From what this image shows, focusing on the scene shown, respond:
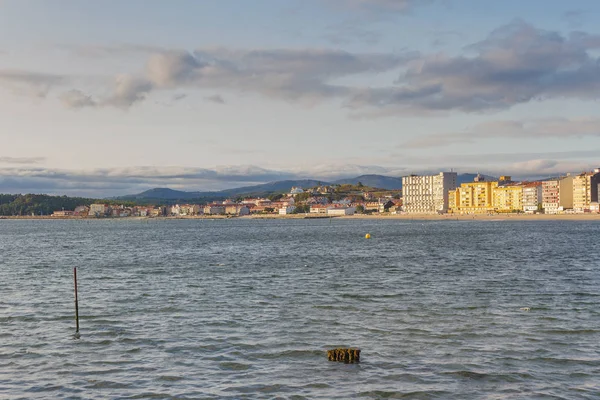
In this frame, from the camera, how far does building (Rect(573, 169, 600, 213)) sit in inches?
7195

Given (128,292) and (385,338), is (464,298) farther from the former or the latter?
(128,292)

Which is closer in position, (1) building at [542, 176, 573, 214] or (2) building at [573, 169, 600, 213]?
(2) building at [573, 169, 600, 213]

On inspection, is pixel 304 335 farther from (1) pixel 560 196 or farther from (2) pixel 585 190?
(1) pixel 560 196

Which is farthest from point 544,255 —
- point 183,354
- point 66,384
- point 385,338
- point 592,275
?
point 66,384

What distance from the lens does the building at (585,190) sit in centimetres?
18275

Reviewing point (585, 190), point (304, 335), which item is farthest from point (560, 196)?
point (304, 335)

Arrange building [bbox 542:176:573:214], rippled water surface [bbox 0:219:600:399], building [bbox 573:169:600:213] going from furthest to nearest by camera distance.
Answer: building [bbox 542:176:573:214] → building [bbox 573:169:600:213] → rippled water surface [bbox 0:219:600:399]

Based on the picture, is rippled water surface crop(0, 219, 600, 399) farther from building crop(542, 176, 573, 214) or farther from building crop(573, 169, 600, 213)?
building crop(542, 176, 573, 214)

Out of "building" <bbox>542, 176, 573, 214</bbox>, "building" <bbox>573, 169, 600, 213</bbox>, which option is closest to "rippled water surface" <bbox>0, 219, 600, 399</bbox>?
"building" <bbox>573, 169, 600, 213</bbox>

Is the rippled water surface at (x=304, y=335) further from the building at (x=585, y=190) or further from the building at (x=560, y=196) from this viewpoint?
the building at (x=560, y=196)

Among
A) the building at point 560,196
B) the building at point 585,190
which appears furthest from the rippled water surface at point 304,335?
the building at point 560,196

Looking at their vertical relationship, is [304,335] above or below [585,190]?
below

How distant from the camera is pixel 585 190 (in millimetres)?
185250

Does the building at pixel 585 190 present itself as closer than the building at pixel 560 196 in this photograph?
Yes
